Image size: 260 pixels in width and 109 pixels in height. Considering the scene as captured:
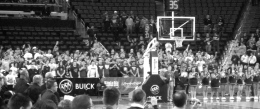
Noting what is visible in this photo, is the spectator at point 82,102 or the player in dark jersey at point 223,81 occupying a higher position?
the spectator at point 82,102

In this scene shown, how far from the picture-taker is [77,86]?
21594mm

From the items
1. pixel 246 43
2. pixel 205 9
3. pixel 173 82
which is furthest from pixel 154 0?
pixel 173 82

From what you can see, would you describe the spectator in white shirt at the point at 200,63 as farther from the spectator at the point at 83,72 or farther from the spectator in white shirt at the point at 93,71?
the spectator at the point at 83,72

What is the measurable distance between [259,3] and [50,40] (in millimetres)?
15217

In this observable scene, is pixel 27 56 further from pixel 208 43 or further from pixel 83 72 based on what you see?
pixel 208 43

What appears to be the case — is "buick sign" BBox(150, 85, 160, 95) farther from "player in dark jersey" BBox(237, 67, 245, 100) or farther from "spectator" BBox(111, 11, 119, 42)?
"spectator" BBox(111, 11, 119, 42)

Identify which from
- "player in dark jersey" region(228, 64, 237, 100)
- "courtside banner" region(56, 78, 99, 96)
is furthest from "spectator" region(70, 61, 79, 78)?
"player in dark jersey" region(228, 64, 237, 100)

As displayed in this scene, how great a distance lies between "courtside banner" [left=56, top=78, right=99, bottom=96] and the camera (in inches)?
838

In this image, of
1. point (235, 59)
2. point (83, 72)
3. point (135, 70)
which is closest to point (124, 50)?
point (135, 70)

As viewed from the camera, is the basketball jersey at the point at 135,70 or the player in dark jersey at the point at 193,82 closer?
the player in dark jersey at the point at 193,82

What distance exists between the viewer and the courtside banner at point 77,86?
2128 cm

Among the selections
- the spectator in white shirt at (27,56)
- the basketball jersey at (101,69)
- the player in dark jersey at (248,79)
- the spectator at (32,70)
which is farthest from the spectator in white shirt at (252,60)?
the spectator in white shirt at (27,56)

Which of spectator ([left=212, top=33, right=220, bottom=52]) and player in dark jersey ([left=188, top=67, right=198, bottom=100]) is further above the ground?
spectator ([left=212, top=33, right=220, bottom=52])

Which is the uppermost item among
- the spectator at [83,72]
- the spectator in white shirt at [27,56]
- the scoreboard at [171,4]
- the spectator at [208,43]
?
the scoreboard at [171,4]
